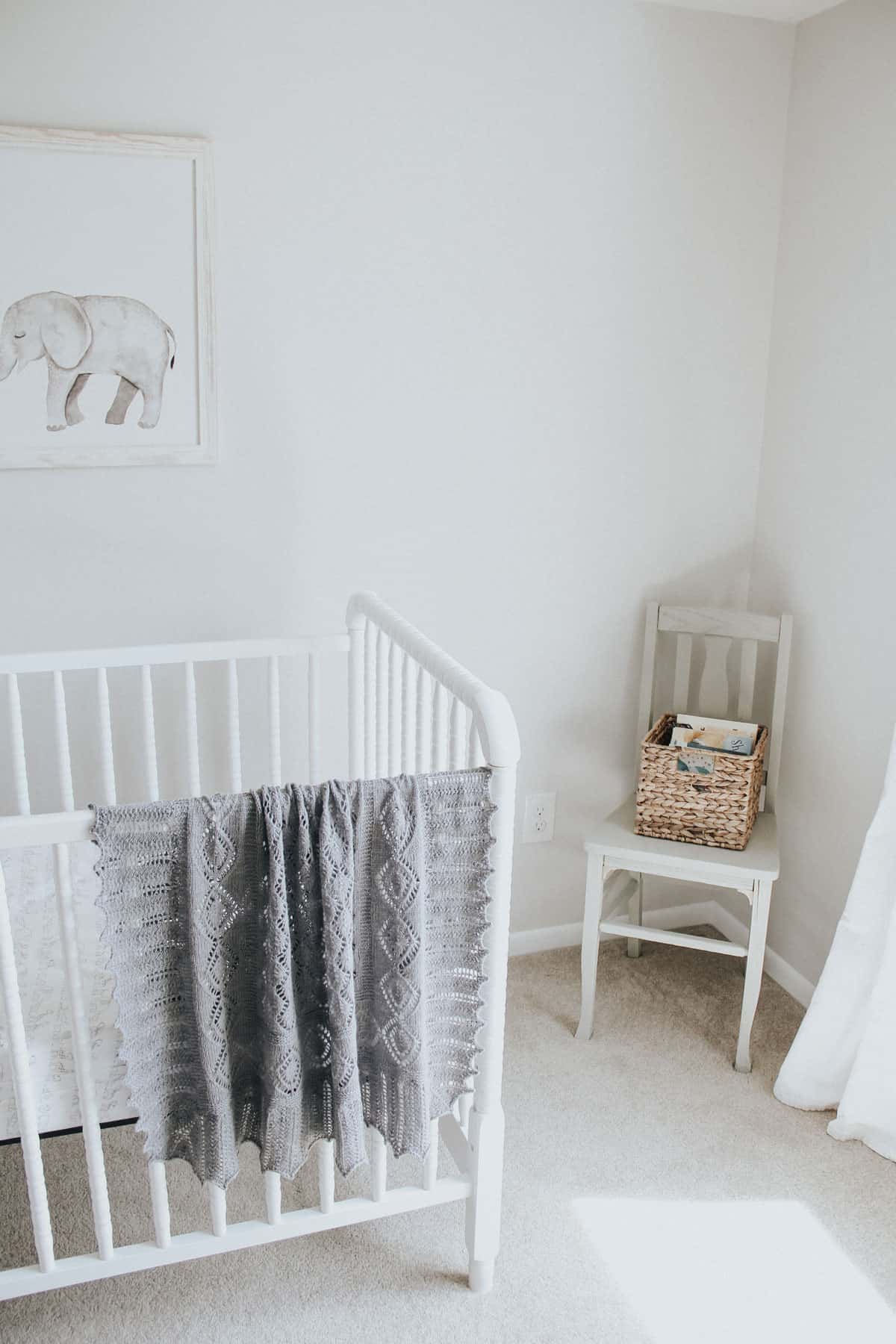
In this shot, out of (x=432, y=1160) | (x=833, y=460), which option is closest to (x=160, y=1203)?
(x=432, y=1160)

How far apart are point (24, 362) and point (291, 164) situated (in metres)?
0.59

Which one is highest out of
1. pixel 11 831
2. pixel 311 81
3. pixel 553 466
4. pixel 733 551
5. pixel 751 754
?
pixel 311 81

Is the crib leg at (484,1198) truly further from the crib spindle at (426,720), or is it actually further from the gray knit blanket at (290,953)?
the crib spindle at (426,720)

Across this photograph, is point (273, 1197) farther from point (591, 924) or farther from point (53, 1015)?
point (591, 924)

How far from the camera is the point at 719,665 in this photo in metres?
2.57

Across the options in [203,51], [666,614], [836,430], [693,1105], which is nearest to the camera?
[203,51]

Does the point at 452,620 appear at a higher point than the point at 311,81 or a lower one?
lower

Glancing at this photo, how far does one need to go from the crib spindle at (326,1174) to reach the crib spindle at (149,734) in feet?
2.40

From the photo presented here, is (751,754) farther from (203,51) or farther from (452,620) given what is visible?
(203,51)

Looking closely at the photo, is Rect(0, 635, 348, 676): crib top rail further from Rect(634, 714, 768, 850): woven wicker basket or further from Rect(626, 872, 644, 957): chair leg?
Rect(626, 872, 644, 957): chair leg

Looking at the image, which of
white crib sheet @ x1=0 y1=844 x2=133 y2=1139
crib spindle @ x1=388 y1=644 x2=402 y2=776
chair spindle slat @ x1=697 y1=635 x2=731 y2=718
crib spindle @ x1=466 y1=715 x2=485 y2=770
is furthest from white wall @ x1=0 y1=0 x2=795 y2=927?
crib spindle @ x1=466 y1=715 x2=485 y2=770

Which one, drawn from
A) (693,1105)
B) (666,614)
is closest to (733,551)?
(666,614)

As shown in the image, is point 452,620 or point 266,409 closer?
point 266,409

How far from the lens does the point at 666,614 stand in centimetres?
252
